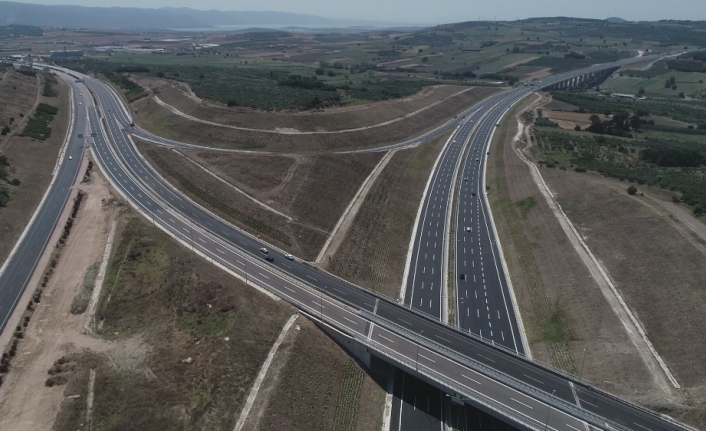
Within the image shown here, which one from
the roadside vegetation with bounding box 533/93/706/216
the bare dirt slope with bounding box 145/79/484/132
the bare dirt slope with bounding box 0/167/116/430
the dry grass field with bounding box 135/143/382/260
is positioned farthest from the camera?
the bare dirt slope with bounding box 145/79/484/132

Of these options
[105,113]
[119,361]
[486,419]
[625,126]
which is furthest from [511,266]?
[105,113]

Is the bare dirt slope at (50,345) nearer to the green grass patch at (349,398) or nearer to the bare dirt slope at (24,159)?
the bare dirt slope at (24,159)

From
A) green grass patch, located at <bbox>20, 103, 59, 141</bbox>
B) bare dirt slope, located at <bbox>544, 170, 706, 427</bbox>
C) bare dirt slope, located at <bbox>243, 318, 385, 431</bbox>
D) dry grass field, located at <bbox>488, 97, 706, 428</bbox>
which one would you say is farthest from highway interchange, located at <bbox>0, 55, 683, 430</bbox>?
green grass patch, located at <bbox>20, 103, 59, 141</bbox>

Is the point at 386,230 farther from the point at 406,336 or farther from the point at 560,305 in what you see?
the point at 560,305

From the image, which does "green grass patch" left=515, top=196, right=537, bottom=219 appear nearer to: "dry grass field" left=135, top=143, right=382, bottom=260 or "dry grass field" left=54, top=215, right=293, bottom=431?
"dry grass field" left=135, top=143, right=382, bottom=260

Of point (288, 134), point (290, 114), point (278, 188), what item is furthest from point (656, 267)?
point (290, 114)
